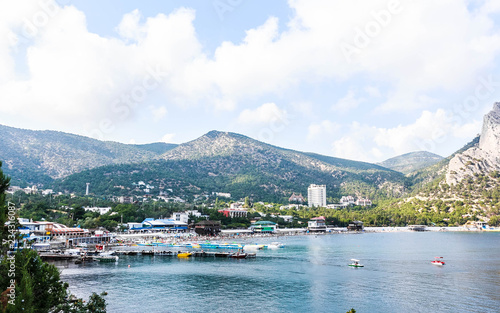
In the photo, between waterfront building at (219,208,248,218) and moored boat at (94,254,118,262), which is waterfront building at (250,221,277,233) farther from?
moored boat at (94,254,118,262)

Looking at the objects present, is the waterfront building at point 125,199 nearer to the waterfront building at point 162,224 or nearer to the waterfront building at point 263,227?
the waterfront building at point 162,224

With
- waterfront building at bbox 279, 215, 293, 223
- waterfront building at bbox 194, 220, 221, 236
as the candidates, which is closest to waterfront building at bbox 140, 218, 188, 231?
waterfront building at bbox 194, 220, 221, 236

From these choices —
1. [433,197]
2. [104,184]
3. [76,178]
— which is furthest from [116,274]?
[433,197]

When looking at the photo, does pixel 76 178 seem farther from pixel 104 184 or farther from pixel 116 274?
pixel 116 274

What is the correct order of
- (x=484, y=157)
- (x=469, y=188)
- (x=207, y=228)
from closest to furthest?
1. (x=207, y=228)
2. (x=469, y=188)
3. (x=484, y=157)

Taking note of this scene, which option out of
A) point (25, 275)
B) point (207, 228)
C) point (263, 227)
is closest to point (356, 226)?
point (263, 227)

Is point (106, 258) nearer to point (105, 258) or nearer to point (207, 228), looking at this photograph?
point (105, 258)

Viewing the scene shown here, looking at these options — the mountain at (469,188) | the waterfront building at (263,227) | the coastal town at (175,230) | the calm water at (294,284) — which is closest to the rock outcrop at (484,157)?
the mountain at (469,188)

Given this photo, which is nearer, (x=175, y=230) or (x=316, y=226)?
(x=175, y=230)
